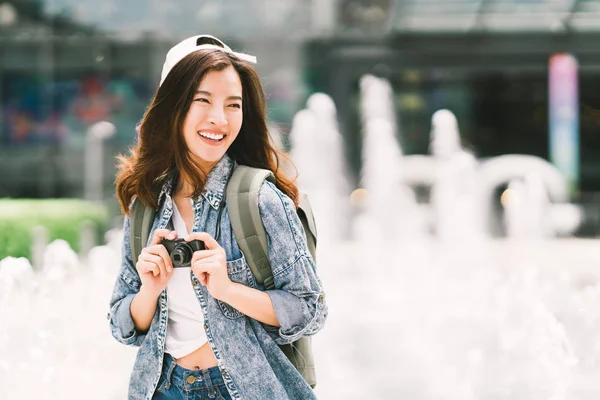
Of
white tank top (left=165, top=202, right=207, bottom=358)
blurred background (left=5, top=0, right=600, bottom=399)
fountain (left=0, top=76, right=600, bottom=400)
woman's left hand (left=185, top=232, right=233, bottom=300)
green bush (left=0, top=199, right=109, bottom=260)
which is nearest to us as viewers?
woman's left hand (left=185, top=232, right=233, bottom=300)

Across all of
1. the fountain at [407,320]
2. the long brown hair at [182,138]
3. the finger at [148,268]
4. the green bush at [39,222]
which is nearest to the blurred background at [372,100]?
the fountain at [407,320]

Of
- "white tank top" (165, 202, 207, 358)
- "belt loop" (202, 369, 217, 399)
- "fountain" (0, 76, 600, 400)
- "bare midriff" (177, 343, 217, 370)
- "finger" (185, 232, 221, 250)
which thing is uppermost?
"fountain" (0, 76, 600, 400)

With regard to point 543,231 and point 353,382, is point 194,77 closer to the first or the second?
point 353,382

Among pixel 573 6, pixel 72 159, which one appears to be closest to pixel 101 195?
pixel 72 159

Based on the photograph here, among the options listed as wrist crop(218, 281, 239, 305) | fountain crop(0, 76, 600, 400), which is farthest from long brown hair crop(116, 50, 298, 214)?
fountain crop(0, 76, 600, 400)

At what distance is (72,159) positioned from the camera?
18.1 m

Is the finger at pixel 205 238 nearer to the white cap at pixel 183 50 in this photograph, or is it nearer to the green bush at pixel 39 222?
the white cap at pixel 183 50

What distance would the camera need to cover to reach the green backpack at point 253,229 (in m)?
1.54

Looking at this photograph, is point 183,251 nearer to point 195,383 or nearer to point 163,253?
point 163,253

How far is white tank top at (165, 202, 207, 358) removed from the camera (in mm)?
1585

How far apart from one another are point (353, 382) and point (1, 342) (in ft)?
6.08

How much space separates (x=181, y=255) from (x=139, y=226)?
9.2 inches

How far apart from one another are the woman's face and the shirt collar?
0.07 feet

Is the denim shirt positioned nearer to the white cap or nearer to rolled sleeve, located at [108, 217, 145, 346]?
rolled sleeve, located at [108, 217, 145, 346]
